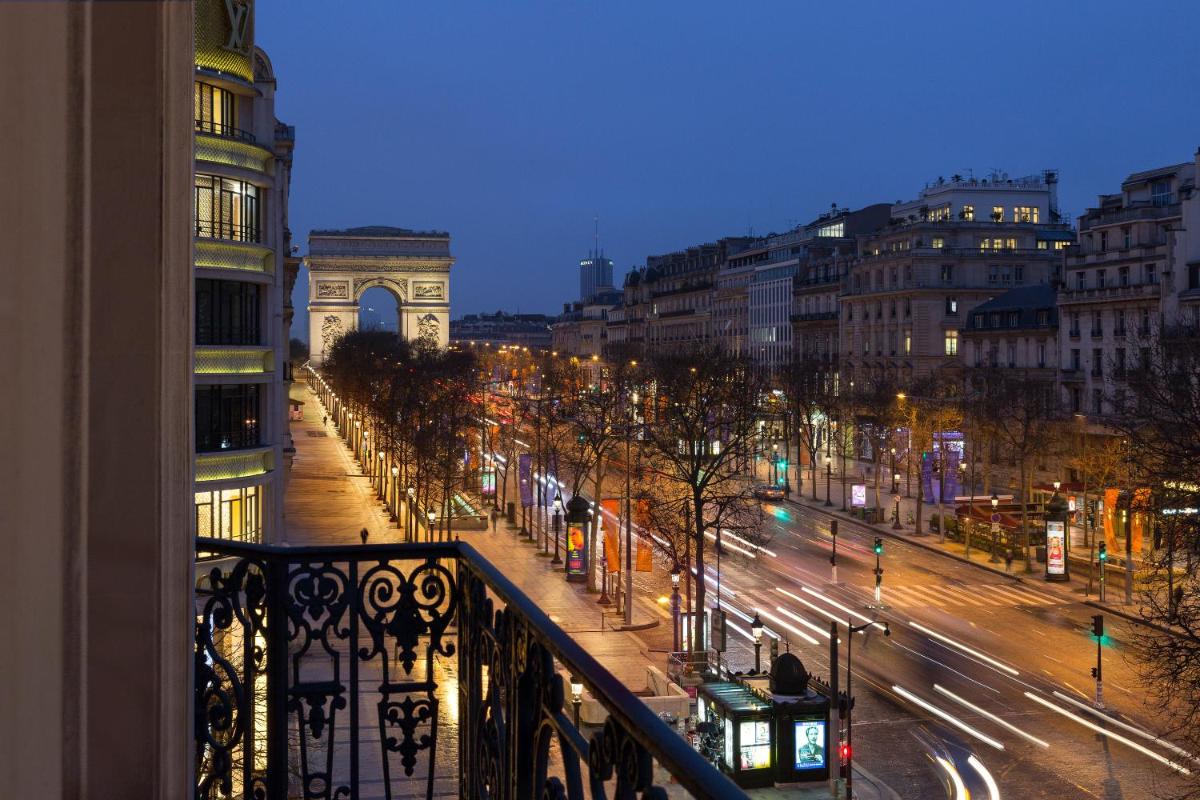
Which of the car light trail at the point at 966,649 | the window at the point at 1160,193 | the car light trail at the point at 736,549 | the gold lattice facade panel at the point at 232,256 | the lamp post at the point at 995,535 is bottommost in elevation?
the car light trail at the point at 966,649

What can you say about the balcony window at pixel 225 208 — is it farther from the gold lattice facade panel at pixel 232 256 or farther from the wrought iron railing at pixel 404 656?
the wrought iron railing at pixel 404 656

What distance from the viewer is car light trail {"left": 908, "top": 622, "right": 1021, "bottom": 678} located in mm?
32094

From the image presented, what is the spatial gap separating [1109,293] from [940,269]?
22.2 m

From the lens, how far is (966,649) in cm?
3406

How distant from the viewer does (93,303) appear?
3.03 meters

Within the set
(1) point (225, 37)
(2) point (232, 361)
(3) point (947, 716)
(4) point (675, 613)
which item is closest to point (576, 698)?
(3) point (947, 716)

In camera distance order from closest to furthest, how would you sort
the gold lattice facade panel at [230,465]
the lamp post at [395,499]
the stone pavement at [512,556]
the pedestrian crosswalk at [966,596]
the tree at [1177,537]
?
the tree at [1177,537] < the gold lattice facade panel at [230,465] < the stone pavement at [512,556] < the pedestrian crosswalk at [966,596] < the lamp post at [395,499]

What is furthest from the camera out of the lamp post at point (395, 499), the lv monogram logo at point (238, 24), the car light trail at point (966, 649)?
the lamp post at point (395, 499)

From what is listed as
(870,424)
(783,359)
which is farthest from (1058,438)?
(783,359)

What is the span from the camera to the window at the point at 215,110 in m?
30.3

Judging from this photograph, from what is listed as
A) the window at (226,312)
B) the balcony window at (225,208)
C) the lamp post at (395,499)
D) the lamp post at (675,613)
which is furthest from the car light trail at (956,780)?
the lamp post at (395,499)

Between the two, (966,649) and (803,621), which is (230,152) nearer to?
(803,621)

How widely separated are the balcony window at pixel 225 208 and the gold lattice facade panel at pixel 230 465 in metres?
4.98

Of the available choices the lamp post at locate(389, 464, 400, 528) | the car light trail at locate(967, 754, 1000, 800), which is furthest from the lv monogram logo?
the lamp post at locate(389, 464, 400, 528)
